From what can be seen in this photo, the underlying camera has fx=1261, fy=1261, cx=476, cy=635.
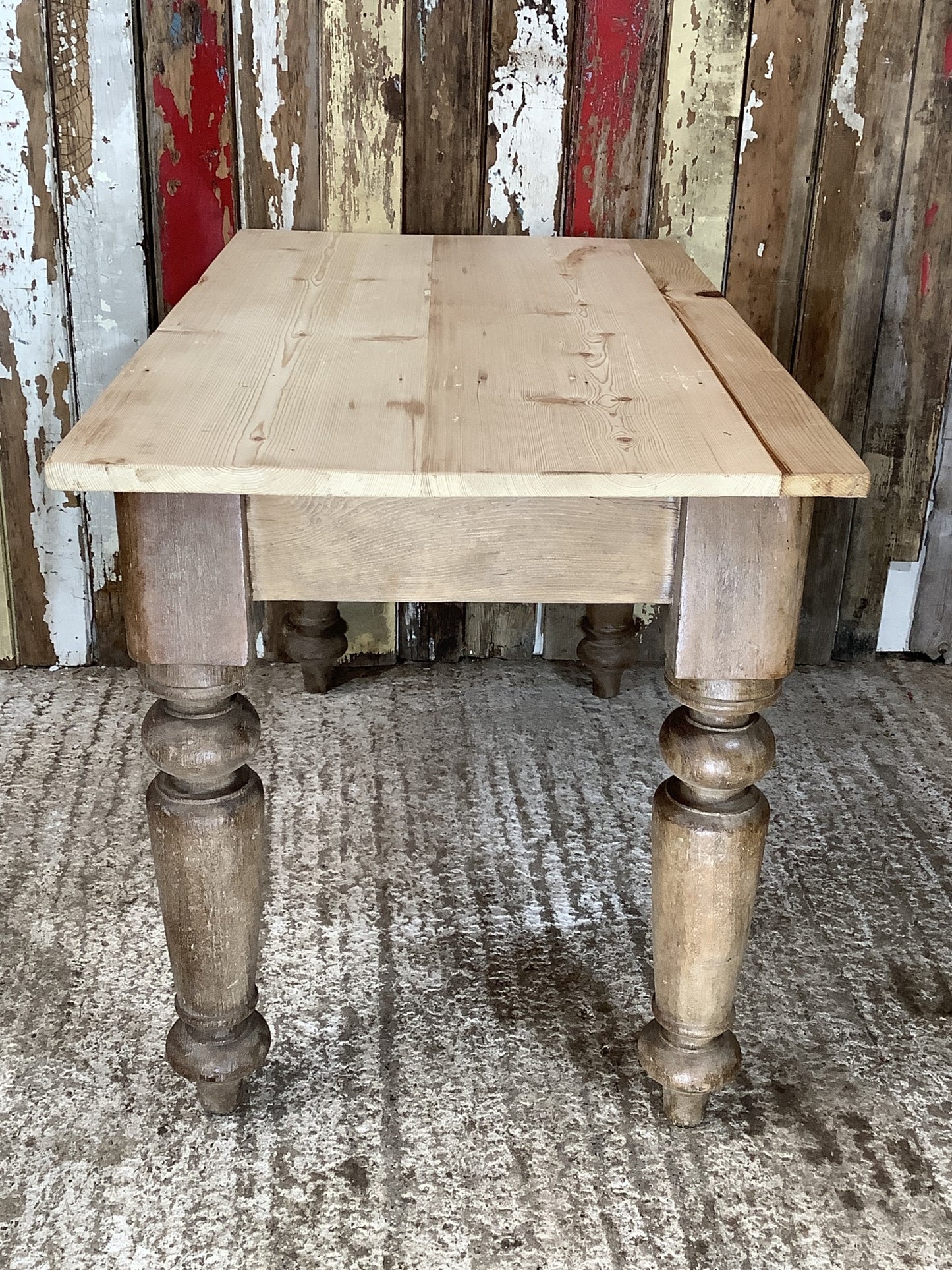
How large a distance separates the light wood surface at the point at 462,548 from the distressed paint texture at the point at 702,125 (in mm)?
964

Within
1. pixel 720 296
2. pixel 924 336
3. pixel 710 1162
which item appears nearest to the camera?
pixel 710 1162

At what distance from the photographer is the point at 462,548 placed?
98cm

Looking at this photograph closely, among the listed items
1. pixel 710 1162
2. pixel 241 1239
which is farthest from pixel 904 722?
pixel 241 1239

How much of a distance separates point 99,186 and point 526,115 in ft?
1.93

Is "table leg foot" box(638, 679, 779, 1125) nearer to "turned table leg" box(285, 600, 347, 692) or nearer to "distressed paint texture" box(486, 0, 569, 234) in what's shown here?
"turned table leg" box(285, 600, 347, 692)

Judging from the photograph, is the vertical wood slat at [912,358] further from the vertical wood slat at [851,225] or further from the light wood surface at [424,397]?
the light wood surface at [424,397]

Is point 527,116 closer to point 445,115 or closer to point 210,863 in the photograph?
point 445,115

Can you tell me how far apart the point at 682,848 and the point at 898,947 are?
1.60ft

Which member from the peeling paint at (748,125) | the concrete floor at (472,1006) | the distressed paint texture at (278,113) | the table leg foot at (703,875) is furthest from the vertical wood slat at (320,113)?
the table leg foot at (703,875)

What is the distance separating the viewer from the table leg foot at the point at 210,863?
3.33ft

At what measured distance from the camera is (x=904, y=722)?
187cm

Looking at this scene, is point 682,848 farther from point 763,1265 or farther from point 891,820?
point 891,820

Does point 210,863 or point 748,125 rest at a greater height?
point 748,125

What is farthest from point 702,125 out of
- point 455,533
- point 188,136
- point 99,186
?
point 455,533
